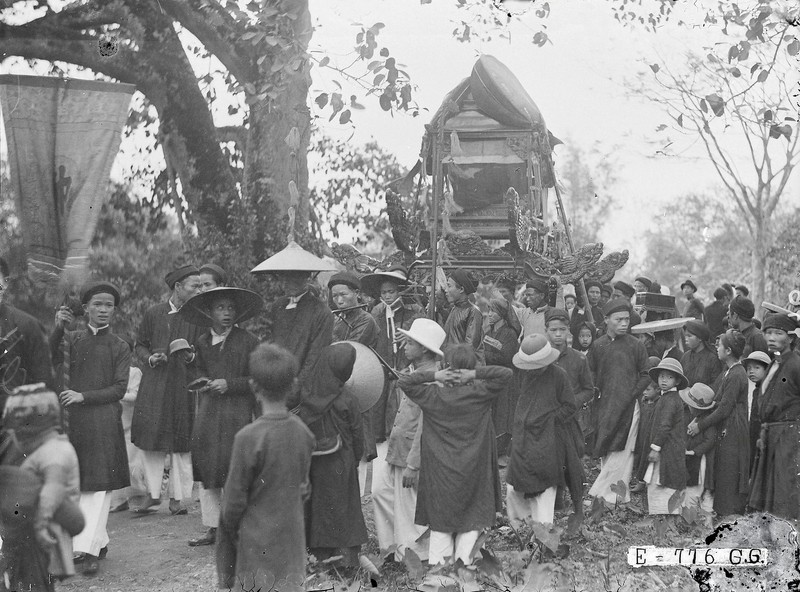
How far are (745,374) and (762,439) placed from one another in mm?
536

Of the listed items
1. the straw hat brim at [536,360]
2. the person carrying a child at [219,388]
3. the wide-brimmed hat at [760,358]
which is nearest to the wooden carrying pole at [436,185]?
the straw hat brim at [536,360]

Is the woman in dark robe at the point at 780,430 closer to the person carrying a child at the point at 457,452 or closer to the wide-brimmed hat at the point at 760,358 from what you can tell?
the wide-brimmed hat at the point at 760,358

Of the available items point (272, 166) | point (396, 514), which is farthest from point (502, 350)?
point (272, 166)

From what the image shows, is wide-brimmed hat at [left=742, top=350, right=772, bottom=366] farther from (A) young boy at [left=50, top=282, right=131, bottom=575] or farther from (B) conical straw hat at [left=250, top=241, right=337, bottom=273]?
(A) young boy at [left=50, top=282, right=131, bottom=575]

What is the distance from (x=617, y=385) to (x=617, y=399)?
12 centimetres

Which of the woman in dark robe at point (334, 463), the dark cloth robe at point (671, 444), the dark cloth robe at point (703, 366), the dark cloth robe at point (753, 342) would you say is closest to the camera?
the woman in dark robe at point (334, 463)

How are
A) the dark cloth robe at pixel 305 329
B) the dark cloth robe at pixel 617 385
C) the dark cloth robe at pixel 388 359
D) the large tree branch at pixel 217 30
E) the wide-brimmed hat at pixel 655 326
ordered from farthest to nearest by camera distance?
1. the wide-brimmed hat at pixel 655 326
2. the large tree branch at pixel 217 30
3. the dark cloth robe at pixel 617 385
4. the dark cloth robe at pixel 388 359
5. the dark cloth robe at pixel 305 329

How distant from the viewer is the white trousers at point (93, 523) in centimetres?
545

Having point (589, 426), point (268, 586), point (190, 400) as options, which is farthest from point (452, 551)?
point (589, 426)

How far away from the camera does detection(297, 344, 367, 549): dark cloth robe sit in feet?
17.3

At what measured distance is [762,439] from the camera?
6.61 m

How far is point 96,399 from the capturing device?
5.71 metres

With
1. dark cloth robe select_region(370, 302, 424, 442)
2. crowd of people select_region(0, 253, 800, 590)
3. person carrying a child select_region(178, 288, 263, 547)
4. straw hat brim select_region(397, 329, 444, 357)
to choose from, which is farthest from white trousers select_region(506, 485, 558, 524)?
person carrying a child select_region(178, 288, 263, 547)

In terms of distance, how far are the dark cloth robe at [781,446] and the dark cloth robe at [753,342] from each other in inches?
29.3
